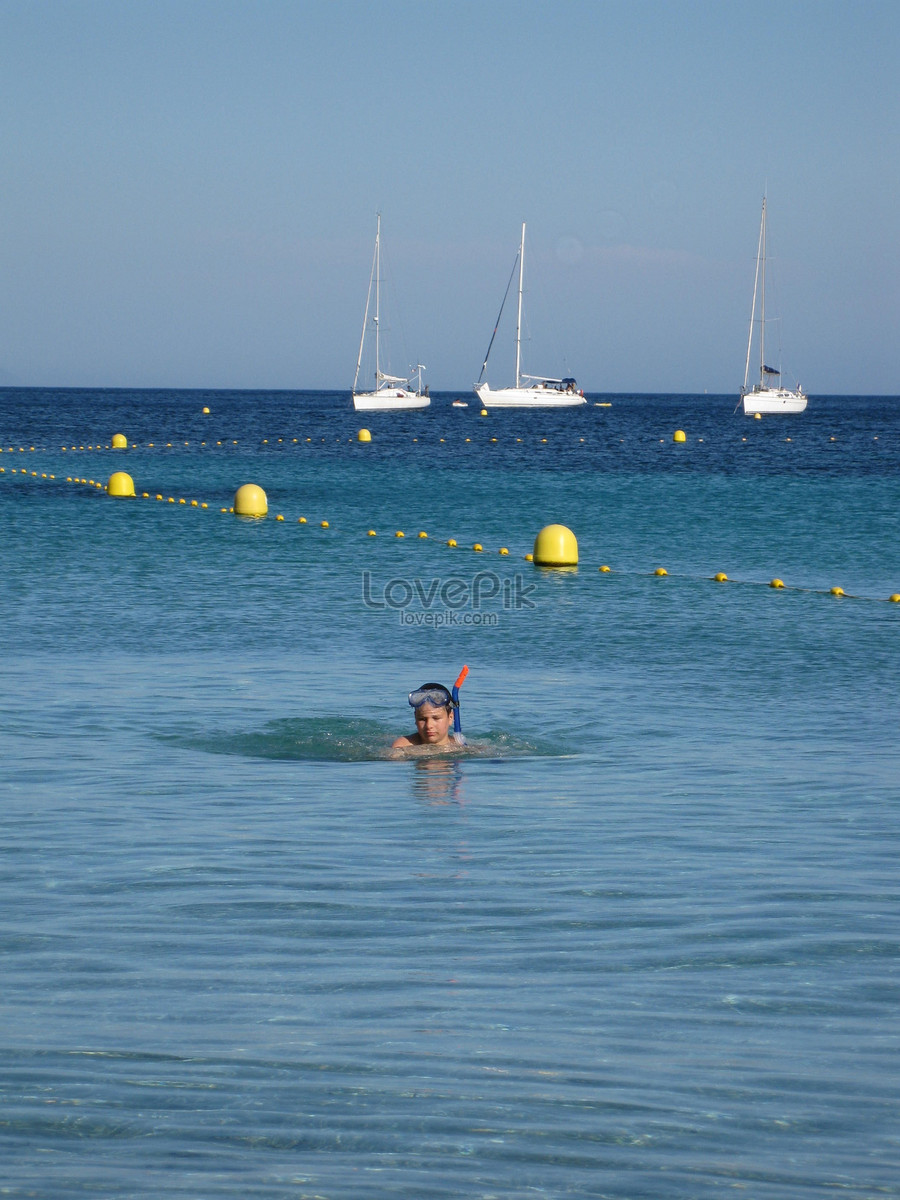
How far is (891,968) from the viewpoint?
6.19 metres

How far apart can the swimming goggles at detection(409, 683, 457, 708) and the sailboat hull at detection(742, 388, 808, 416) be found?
85388 mm

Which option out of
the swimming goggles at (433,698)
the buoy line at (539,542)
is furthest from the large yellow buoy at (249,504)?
the swimming goggles at (433,698)

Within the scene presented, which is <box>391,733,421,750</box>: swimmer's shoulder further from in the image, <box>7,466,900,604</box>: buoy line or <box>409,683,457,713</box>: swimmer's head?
<box>7,466,900,604</box>: buoy line

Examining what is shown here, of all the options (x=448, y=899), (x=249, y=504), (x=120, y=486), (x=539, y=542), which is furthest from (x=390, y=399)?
(x=448, y=899)

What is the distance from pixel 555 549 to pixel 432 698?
46.9 feet

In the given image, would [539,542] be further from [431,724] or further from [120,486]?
[120,486]

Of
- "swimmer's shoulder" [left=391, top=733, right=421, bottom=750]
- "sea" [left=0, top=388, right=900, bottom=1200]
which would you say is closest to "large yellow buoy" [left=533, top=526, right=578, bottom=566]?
"sea" [left=0, top=388, right=900, bottom=1200]

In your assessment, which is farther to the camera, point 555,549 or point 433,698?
point 555,549

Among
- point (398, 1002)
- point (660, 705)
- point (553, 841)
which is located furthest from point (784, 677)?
point (398, 1002)

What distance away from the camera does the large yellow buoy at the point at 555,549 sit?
2473 cm

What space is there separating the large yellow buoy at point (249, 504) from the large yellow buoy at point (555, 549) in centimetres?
971

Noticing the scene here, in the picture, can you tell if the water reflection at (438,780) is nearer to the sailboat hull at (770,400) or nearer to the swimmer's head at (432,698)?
the swimmer's head at (432,698)

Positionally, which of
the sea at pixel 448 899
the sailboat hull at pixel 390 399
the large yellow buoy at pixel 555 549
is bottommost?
the sea at pixel 448 899

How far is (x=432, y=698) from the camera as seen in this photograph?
10609mm
